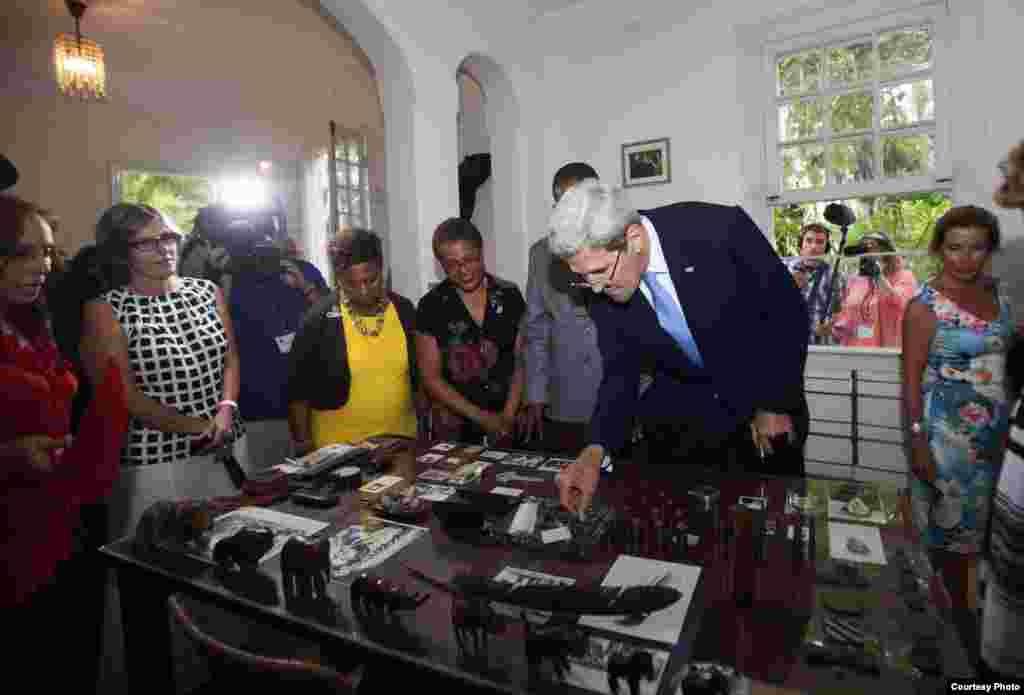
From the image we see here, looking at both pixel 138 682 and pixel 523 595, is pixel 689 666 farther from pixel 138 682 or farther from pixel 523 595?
pixel 138 682

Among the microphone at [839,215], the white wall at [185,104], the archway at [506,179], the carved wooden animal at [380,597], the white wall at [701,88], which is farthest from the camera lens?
the white wall at [185,104]

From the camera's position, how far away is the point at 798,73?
3.72m

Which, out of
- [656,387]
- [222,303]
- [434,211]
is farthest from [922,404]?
[222,303]

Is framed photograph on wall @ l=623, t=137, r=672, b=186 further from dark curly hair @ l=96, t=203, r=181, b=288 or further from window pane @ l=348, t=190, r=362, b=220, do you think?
dark curly hair @ l=96, t=203, r=181, b=288

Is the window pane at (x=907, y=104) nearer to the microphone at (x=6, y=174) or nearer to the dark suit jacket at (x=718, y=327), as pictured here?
the dark suit jacket at (x=718, y=327)

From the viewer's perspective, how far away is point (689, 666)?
838 mm

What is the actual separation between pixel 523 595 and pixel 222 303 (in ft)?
5.83

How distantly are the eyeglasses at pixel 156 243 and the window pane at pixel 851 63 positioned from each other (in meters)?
3.57

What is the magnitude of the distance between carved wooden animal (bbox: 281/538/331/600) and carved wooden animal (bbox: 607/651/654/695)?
564 millimetres

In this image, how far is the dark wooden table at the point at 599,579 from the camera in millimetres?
898

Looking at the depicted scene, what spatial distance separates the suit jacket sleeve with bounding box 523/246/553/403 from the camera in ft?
8.72

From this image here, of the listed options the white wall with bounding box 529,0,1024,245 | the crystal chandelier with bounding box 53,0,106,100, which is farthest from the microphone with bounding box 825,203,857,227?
the crystal chandelier with bounding box 53,0,106,100

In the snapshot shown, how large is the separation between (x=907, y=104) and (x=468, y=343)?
2884 millimetres

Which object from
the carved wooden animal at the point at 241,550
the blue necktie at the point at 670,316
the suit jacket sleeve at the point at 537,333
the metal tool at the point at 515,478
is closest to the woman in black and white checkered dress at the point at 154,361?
the carved wooden animal at the point at 241,550
